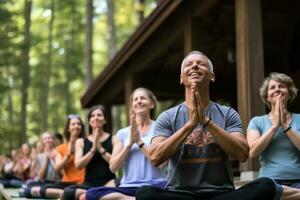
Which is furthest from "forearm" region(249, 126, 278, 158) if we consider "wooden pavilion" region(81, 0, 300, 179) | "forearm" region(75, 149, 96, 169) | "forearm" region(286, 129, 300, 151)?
"forearm" region(75, 149, 96, 169)

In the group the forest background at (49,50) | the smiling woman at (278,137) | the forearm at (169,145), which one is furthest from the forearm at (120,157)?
the forest background at (49,50)

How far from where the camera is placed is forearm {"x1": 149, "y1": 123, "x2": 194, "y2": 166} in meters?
2.95

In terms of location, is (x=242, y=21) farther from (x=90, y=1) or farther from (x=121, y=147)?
(x=90, y=1)

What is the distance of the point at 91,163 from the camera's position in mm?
6023

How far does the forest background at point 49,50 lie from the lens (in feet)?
70.4

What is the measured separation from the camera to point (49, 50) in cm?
2675

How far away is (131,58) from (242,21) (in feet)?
14.8

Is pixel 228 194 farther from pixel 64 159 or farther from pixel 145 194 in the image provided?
pixel 64 159

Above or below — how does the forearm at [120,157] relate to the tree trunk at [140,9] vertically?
below

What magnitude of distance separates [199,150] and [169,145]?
0.71 feet

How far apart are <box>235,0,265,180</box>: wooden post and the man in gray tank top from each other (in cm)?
292

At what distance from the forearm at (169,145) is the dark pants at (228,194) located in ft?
0.61

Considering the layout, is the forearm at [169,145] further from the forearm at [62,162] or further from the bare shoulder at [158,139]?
the forearm at [62,162]

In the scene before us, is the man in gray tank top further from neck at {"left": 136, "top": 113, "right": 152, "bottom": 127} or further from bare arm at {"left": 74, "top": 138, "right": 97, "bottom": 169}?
bare arm at {"left": 74, "top": 138, "right": 97, "bottom": 169}
